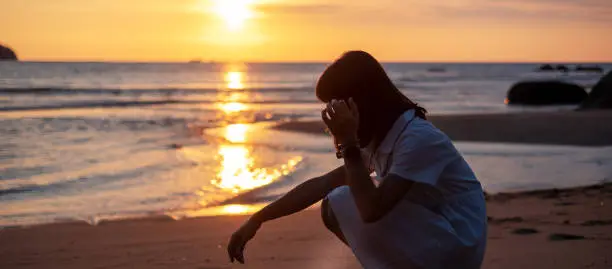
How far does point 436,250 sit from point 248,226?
2.71 ft

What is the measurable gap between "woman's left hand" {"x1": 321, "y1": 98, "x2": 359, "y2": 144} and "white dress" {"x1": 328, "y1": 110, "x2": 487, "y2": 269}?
19 centimetres

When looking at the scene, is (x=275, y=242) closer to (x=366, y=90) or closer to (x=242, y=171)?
(x=366, y=90)

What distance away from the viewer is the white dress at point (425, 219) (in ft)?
9.80

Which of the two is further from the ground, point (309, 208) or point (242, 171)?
point (309, 208)

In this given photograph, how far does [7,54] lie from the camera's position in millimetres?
139375

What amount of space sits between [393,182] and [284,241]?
10.8 feet

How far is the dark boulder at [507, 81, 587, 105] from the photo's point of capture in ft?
A: 108

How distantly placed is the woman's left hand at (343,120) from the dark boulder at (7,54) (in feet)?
477

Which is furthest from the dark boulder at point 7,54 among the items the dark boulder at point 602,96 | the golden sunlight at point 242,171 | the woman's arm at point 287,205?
the woman's arm at point 287,205

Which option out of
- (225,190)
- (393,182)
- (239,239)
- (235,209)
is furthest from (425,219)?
(225,190)

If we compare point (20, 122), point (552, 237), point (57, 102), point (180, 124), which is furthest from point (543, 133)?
point (57, 102)

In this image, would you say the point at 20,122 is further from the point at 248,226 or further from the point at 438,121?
the point at 248,226

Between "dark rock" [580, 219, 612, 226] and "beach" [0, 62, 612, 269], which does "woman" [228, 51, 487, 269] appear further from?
"dark rock" [580, 219, 612, 226]

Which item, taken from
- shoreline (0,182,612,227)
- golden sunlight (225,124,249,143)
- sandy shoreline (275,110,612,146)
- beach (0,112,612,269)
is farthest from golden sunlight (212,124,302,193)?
sandy shoreline (275,110,612,146)
